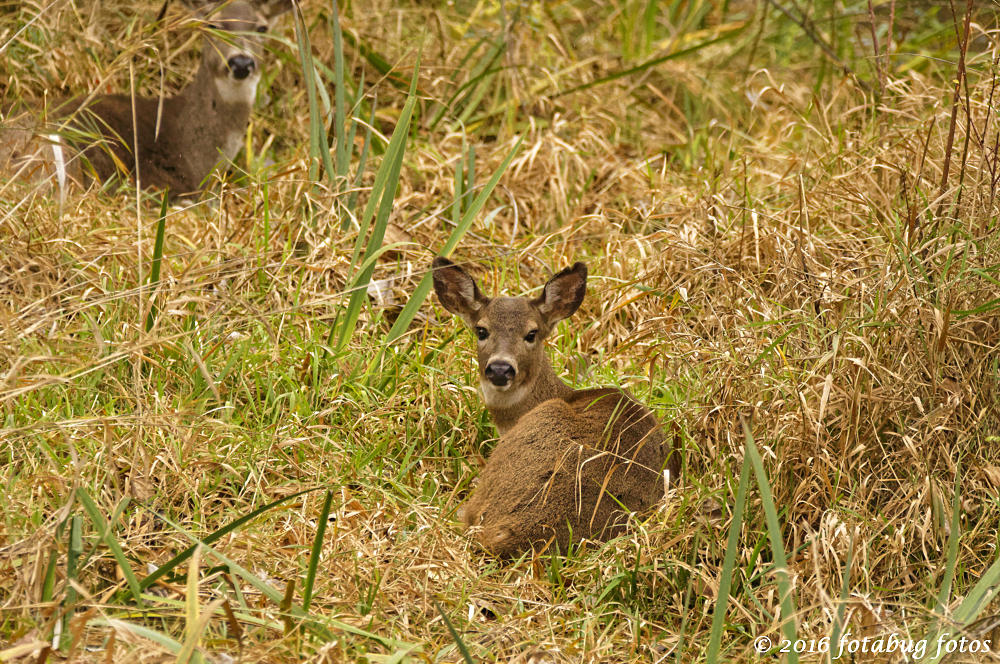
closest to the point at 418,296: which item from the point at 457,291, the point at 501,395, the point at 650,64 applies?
the point at 457,291

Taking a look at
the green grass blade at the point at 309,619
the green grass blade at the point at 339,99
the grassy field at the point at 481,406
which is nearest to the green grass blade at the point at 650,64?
the grassy field at the point at 481,406

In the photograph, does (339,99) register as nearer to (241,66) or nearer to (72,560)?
(241,66)

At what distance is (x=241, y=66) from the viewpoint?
693 cm

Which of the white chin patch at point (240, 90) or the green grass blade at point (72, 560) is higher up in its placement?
Answer: the green grass blade at point (72, 560)

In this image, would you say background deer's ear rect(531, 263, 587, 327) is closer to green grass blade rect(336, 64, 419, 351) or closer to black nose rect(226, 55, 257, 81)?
green grass blade rect(336, 64, 419, 351)

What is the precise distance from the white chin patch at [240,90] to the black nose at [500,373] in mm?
3700

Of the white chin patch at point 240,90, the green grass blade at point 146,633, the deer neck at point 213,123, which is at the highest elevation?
the green grass blade at point 146,633

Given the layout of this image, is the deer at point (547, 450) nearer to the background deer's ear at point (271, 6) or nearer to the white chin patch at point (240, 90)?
the white chin patch at point (240, 90)

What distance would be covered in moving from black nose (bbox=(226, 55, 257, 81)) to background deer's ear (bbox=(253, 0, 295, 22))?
327 mm

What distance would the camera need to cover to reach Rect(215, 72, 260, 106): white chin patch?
7.05 metres

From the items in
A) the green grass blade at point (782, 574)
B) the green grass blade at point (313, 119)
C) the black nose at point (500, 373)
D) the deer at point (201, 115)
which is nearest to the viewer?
the green grass blade at point (782, 574)

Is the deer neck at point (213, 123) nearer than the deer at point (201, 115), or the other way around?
the deer at point (201, 115)

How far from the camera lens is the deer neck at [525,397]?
419 cm

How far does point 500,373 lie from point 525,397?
21cm
